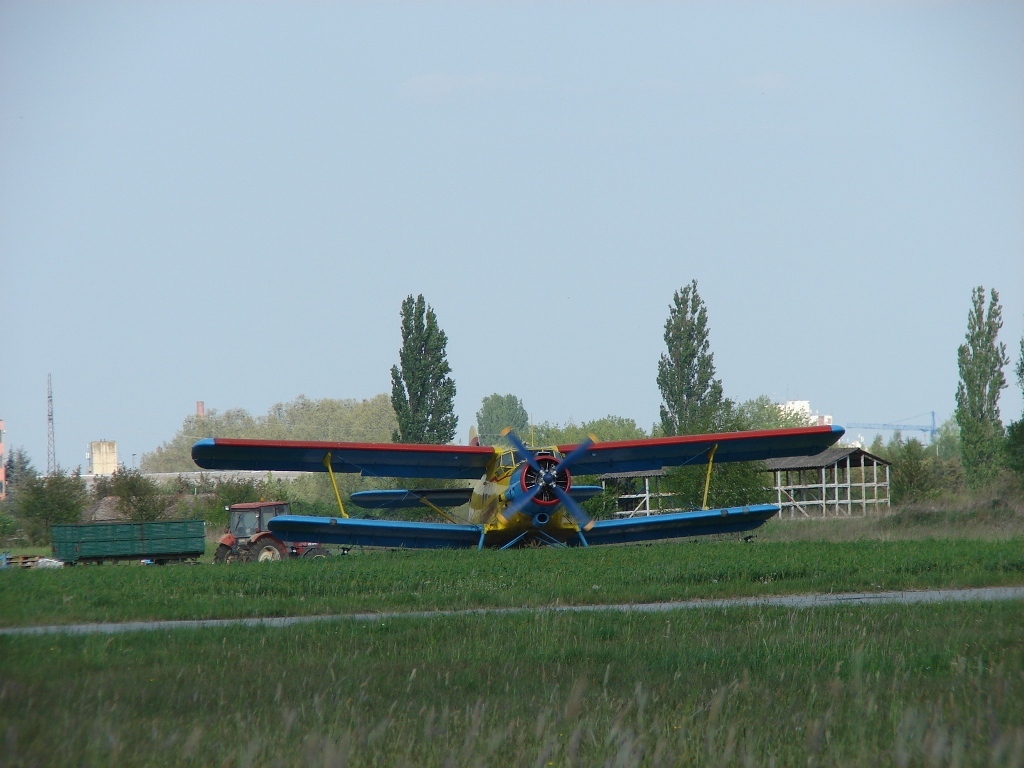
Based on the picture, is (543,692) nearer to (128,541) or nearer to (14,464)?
(128,541)

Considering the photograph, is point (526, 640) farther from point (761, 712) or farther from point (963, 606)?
point (963, 606)

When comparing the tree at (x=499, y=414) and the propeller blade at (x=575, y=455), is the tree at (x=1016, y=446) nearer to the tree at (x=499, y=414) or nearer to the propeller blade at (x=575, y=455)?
the propeller blade at (x=575, y=455)

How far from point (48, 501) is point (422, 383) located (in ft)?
70.0

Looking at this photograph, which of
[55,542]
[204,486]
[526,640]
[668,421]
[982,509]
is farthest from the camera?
[204,486]

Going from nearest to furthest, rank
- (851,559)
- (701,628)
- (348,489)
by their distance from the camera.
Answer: (701,628) < (851,559) < (348,489)

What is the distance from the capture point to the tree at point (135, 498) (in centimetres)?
5078

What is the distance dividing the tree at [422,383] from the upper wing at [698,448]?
30.8 metres

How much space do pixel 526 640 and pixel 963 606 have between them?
16.6ft

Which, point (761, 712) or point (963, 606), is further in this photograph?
point (963, 606)

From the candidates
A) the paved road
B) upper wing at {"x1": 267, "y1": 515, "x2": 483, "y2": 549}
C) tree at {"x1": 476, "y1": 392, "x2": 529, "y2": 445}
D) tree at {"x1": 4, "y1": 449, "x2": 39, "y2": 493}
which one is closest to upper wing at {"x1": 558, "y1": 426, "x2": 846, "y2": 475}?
upper wing at {"x1": 267, "y1": 515, "x2": 483, "y2": 549}

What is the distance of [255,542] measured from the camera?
90.0 feet

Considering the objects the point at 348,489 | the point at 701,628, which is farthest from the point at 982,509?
the point at 348,489

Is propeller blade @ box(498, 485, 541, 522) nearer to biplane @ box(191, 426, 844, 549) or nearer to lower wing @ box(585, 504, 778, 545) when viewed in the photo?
biplane @ box(191, 426, 844, 549)

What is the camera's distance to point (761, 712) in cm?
468
